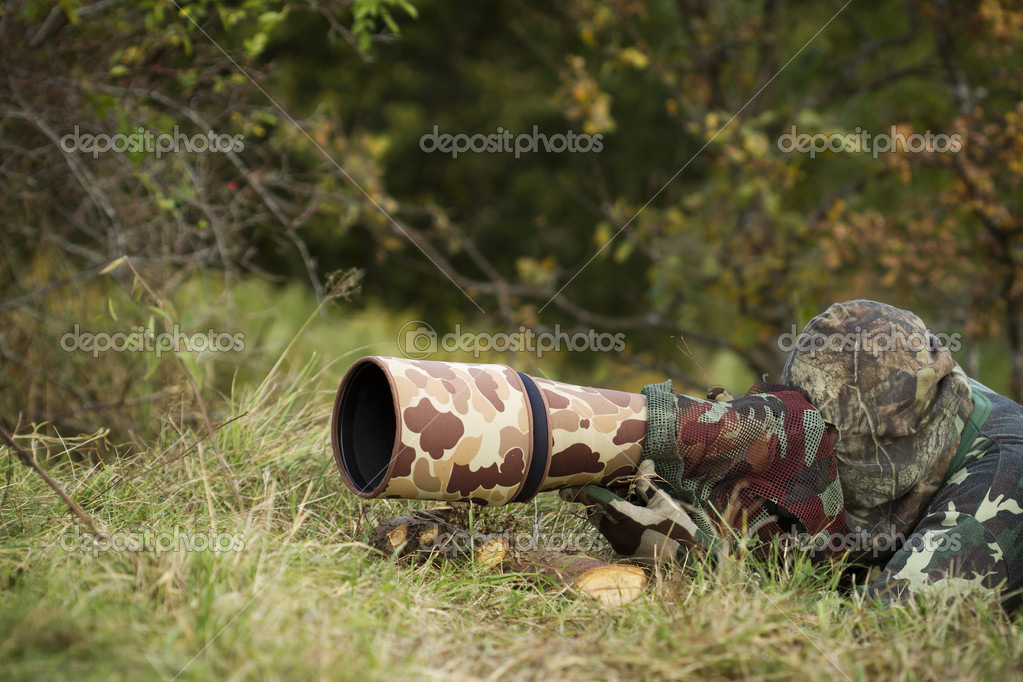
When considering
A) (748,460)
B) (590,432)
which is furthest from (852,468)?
(590,432)

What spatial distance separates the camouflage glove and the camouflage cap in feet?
1.40

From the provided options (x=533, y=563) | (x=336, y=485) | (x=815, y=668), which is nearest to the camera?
(x=815, y=668)

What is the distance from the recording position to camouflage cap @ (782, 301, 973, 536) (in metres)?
2.00

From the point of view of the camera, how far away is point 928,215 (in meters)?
5.75

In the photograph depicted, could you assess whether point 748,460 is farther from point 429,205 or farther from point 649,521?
point 429,205

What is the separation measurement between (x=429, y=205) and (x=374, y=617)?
5442mm

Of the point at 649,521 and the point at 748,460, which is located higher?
the point at 748,460

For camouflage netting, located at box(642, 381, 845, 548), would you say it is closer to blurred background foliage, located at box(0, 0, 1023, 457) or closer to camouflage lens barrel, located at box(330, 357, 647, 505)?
camouflage lens barrel, located at box(330, 357, 647, 505)

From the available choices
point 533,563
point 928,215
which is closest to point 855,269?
point 928,215

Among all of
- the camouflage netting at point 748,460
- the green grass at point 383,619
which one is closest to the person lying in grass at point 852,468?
the camouflage netting at point 748,460

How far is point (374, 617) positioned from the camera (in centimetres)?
169

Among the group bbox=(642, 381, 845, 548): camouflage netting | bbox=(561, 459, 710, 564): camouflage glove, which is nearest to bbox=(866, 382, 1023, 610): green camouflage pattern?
bbox=(642, 381, 845, 548): camouflage netting

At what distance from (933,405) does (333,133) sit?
5278mm

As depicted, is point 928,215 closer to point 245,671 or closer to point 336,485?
point 336,485
